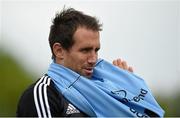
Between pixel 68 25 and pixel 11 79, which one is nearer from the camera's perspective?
pixel 68 25

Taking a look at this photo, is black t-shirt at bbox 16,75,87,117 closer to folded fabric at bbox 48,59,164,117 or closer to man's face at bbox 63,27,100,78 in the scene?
folded fabric at bbox 48,59,164,117

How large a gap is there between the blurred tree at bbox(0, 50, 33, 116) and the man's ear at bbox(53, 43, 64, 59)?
20.3 metres

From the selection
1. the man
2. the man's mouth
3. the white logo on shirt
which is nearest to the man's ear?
the man

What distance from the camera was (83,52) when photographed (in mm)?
5152

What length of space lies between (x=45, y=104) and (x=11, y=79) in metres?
27.5

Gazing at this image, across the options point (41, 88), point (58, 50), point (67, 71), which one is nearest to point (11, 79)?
point (58, 50)

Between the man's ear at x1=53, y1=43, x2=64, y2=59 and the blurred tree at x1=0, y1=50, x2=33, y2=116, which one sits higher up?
the man's ear at x1=53, y1=43, x2=64, y2=59

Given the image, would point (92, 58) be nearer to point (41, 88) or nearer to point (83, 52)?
point (83, 52)

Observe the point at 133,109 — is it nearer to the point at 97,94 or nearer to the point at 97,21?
the point at 97,94

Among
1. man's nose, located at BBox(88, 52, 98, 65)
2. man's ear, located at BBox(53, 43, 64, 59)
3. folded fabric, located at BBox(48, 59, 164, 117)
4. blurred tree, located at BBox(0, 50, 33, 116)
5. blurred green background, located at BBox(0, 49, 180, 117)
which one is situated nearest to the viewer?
folded fabric, located at BBox(48, 59, 164, 117)

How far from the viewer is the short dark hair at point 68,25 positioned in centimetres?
525

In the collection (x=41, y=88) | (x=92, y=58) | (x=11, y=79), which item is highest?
(x=92, y=58)

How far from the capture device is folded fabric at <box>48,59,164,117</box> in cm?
505

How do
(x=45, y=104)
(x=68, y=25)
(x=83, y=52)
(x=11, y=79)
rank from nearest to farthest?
1. (x=45, y=104)
2. (x=83, y=52)
3. (x=68, y=25)
4. (x=11, y=79)
